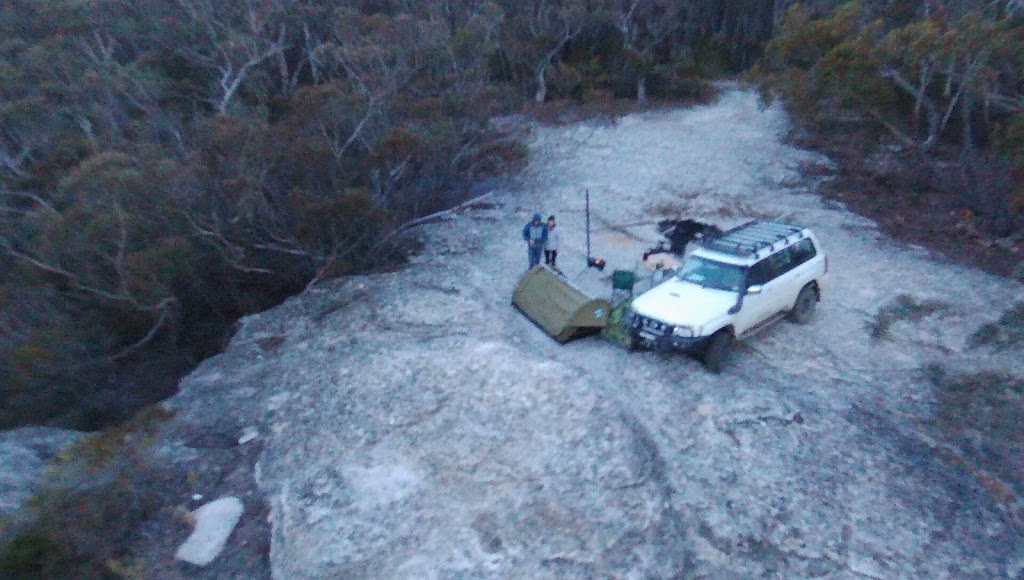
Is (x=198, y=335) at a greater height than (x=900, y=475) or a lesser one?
lesser

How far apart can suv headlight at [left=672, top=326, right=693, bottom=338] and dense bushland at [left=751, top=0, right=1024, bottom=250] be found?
906 centimetres

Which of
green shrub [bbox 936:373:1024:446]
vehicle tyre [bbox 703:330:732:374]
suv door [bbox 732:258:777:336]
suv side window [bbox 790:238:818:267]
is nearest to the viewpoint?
green shrub [bbox 936:373:1024:446]

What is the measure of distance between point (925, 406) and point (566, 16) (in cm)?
2132

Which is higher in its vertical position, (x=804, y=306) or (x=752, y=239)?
(x=752, y=239)

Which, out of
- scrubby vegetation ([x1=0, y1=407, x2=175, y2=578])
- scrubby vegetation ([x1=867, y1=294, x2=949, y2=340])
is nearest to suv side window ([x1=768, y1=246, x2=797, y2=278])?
scrubby vegetation ([x1=867, y1=294, x2=949, y2=340])

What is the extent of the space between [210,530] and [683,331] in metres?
6.52

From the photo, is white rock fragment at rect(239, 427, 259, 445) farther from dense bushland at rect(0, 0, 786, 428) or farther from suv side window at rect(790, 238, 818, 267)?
suv side window at rect(790, 238, 818, 267)

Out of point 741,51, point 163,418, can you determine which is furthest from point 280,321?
point 741,51

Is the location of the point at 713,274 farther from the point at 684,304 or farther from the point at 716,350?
Result: the point at 716,350

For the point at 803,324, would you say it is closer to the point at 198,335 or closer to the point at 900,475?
the point at 900,475

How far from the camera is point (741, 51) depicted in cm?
3619

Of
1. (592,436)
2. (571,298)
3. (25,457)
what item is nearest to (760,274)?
(571,298)

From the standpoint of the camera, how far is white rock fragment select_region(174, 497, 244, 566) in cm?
839

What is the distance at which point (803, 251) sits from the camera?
12.3 m
